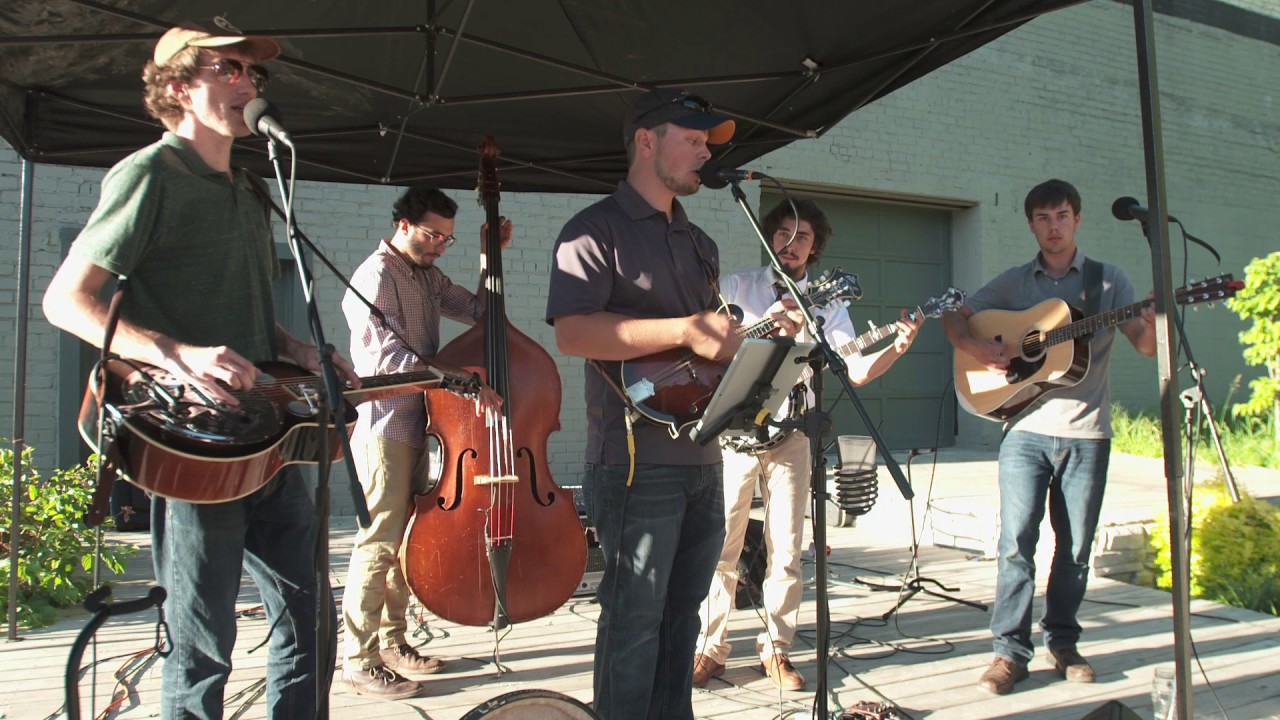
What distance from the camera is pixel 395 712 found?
12.3 feet

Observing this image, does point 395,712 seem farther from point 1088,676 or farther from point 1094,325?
point 1094,325

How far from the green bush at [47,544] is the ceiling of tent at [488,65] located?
1828 mm

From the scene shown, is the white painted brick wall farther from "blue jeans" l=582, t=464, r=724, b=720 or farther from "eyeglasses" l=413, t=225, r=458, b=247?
"blue jeans" l=582, t=464, r=724, b=720

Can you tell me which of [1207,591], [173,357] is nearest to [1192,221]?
[1207,591]

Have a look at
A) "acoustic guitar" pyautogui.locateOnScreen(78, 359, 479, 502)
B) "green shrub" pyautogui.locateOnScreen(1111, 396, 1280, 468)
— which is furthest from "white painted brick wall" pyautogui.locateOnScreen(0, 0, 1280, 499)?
"acoustic guitar" pyautogui.locateOnScreen(78, 359, 479, 502)

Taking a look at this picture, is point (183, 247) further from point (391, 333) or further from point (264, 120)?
point (391, 333)

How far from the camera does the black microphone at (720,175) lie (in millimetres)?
2727

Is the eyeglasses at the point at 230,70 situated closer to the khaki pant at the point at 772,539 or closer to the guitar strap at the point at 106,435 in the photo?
the guitar strap at the point at 106,435

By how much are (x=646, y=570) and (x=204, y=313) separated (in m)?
1.36

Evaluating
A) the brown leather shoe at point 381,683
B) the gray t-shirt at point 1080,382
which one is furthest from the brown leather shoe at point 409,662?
the gray t-shirt at point 1080,382

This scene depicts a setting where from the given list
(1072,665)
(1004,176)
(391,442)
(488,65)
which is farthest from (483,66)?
(1004,176)

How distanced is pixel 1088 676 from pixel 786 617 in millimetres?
1327

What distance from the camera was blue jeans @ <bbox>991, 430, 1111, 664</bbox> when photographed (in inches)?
159

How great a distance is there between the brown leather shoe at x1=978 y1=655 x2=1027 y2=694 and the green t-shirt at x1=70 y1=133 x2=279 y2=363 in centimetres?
317
